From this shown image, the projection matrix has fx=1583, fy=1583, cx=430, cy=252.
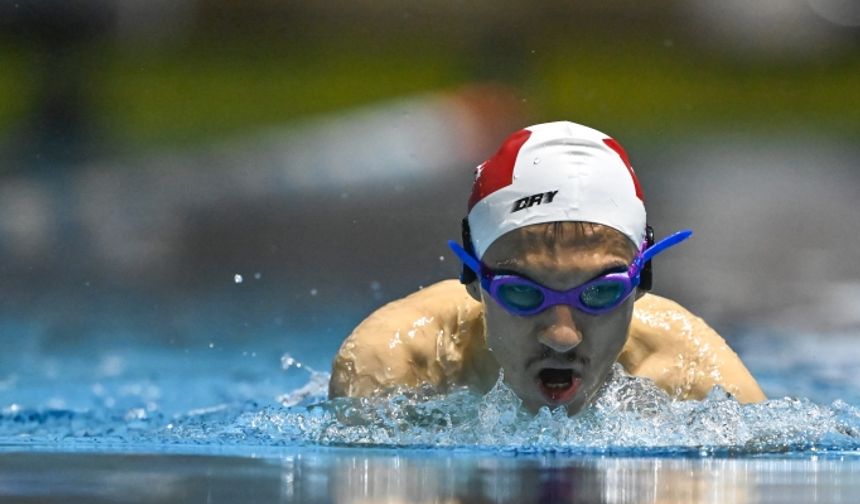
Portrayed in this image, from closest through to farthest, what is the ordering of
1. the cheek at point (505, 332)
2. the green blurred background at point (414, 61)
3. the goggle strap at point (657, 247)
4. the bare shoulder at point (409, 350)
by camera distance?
the cheek at point (505, 332), the goggle strap at point (657, 247), the bare shoulder at point (409, 350), the green blurred background at point (414, 61)

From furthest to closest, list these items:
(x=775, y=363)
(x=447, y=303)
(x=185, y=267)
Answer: (x=185, y=267) → (x=775, y=363) → (x=447, y=303)

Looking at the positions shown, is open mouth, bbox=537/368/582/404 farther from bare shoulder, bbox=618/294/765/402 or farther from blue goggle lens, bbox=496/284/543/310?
bare shoulder, bbox=618/294/765/402

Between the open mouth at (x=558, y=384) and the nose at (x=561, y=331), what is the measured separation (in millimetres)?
92

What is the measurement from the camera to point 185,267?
7602mm

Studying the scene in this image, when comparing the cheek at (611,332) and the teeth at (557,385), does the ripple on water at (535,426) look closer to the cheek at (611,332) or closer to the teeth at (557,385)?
the teeth at (557,385)

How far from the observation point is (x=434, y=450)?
10.7ft

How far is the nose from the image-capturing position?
128 inches

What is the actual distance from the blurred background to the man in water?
8.47 ft

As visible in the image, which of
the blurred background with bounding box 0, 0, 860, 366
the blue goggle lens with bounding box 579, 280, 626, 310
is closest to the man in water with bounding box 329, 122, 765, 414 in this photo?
the blue goggle lens with bounding box 579, 280, 626, 310

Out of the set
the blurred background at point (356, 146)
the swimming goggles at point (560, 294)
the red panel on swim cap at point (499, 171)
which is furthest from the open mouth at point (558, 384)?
the blurred background at point (356, 146)

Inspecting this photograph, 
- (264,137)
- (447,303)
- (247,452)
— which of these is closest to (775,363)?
(447,303)

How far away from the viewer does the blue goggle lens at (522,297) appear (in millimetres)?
3289

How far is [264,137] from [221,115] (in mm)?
610

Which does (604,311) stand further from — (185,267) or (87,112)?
(87,112)
